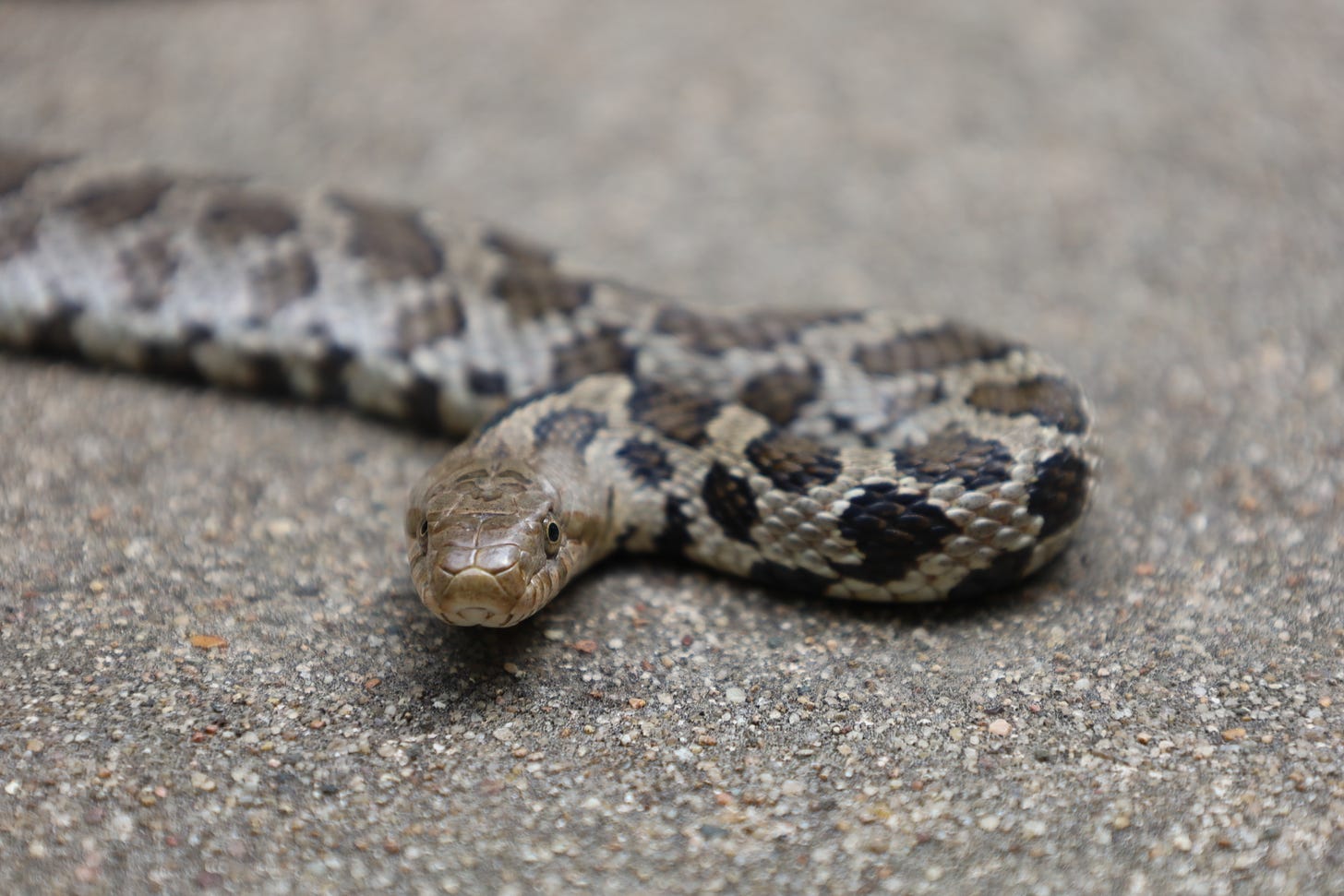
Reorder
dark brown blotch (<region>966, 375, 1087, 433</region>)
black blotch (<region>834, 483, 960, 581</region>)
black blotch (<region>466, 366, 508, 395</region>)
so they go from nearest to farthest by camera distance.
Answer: black blotch (<region>834, 483, 960, 581</region>), dark brown blotch (<region>966, 375, 1087, 433</region>), black blotch (<region>466, 366, 508, 395</region>)

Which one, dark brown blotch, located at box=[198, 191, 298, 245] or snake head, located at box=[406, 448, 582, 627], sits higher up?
snake head, located at box=[406, 448, 582, 627]

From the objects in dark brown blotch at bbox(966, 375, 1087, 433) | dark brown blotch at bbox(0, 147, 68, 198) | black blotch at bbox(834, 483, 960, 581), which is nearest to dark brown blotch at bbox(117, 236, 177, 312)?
dark brown blotch at bbox(0, 147, 68, 198)

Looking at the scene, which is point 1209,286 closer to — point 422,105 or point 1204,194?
point 1204,194

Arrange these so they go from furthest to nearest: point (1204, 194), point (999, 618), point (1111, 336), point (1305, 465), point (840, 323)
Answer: point (1204, 194)
point (1111, 336)
point (840, 323)
point (1305, 465)
point (999, 618)

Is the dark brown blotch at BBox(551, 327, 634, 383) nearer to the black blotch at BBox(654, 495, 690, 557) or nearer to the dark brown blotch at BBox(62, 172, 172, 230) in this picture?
the black blotch at BBox(654, 495, 690, 557)

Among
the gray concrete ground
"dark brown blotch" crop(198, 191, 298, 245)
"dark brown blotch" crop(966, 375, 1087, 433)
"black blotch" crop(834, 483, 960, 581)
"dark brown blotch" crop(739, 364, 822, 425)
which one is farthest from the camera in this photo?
"dark brown blotch" crop(198, 191, 298, 245)

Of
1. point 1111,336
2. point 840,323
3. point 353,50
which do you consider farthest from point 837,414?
point 353,50

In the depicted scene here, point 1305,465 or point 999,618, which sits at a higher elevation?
point 1305,465
